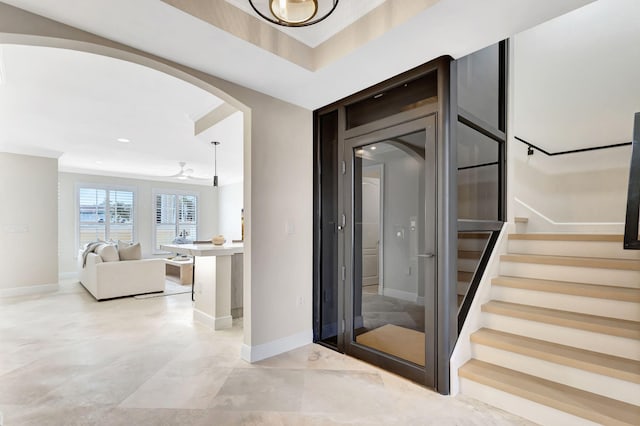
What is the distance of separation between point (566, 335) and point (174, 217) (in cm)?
930

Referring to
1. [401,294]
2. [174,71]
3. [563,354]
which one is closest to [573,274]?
[563,354]

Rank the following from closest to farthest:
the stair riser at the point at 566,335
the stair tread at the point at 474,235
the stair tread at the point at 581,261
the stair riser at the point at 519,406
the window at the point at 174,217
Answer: the stair riser at the point at 519,406 → the stair riser at the point at 566,335 → the stair tread at the point at 581,261 → the stair tread at the point at 474,235 → the window at the point at 174,217

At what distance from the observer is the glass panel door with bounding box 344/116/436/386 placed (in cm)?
233

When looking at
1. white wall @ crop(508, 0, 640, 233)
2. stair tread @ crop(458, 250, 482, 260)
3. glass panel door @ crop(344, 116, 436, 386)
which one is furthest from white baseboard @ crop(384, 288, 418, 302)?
white wall @ crop(508, 0, 640, 233)

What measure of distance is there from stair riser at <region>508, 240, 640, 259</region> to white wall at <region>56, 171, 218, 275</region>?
28.2 ft

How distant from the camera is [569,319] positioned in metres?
2.12

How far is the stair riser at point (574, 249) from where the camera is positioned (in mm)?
2502

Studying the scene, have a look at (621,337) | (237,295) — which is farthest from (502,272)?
(237,295)

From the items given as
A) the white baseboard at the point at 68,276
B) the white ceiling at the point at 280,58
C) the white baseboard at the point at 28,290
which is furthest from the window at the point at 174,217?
the white ceiling at the point at 280,58

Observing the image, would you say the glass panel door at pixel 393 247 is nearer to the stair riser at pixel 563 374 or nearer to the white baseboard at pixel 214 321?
the stair riser at pixel 563 374

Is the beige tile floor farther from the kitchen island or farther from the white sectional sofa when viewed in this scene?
the white sectional sofa

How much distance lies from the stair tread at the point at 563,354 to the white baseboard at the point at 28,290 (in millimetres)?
6824

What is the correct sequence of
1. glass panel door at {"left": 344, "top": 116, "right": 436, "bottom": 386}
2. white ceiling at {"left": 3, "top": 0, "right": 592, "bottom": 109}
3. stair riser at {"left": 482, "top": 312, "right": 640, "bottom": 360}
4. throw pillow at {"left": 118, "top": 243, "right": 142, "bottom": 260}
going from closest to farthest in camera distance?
white ceiling at {"left": 3, "top": 0, "right": 592, "bottom": 109}
stair riser at {"left": 482, "top": 312, "right": 640, "bottom": 360}
glass panel door at {"left": 344, "top": 116, "right": 436, "bottom": 386}
throw pillow at {"left": 118, "top": 243, "right": 142, "bottom": 260}

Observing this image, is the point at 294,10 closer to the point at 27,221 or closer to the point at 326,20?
the point at 326,20
